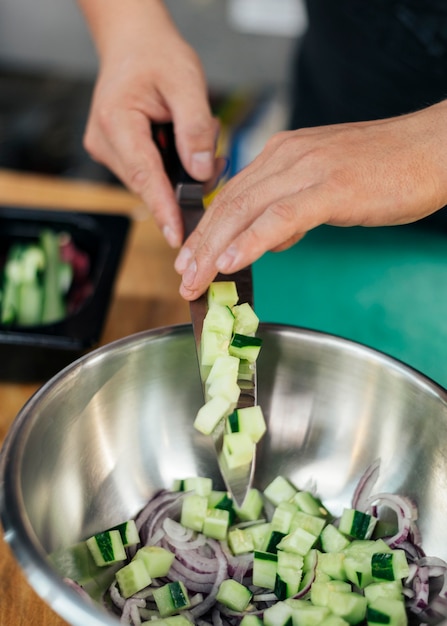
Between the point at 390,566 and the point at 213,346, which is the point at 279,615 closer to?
the point at 390,566

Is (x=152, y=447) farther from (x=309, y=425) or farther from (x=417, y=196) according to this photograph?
(x=417, y=196)

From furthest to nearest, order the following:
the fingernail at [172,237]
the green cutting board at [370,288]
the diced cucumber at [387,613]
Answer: the green cutting board at [370,288]
the fingernail at [172,237]
the diced cucumber at [387,613]

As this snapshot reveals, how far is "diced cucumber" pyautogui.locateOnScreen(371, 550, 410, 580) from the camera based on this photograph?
0.80 m

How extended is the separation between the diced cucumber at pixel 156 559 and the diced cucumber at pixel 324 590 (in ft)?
0.55

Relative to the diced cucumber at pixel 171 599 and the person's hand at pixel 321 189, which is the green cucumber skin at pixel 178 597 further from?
the person's hand at pixel 321 189

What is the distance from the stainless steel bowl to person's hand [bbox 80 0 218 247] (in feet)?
0.84

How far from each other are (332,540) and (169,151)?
2.31ft

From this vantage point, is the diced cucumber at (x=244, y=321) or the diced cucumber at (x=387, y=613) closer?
the diced cucumber at (x=387, y=613)

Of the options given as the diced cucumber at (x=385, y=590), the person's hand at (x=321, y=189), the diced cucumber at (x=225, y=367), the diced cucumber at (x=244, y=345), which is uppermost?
the person's hand at (x=321, y=189)

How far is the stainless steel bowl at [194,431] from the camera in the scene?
2.84 feet

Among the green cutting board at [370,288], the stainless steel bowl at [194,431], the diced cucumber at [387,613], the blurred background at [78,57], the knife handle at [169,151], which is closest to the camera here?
the diced cucumber at [387,613]

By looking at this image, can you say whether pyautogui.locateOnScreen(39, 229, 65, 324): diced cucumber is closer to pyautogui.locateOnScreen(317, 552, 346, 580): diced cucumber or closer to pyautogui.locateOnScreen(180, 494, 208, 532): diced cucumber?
pyautogui.locateOnScreen(180, 494, 208, 532): diced cucumber

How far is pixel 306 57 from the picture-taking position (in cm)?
177

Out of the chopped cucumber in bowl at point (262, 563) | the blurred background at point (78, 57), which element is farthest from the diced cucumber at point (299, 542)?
the blurred background at point (78, 57)
